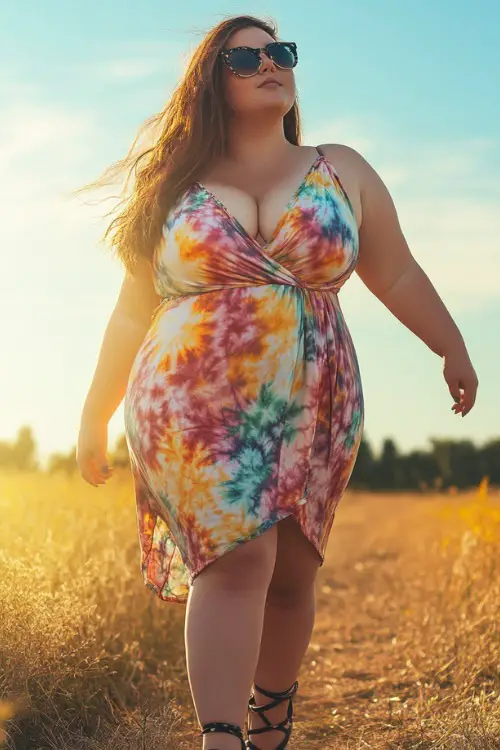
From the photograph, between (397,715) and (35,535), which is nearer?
(397,715)

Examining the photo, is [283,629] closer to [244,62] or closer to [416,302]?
[416,302]

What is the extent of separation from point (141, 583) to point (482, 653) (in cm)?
151

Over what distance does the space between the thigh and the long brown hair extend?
87 centimetres

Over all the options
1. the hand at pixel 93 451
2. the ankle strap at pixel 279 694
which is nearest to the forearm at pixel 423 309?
the hand at pixel 93 451

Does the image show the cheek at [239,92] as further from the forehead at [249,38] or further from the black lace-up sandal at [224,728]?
the black lace-up sandal at [224,728]

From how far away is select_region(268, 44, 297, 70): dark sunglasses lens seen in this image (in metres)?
2.91

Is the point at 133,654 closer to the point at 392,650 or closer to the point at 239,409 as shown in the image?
the point at 392,650

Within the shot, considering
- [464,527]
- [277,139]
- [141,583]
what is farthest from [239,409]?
[464,527]

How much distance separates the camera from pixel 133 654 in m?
4.14

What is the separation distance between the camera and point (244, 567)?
8.41 ft

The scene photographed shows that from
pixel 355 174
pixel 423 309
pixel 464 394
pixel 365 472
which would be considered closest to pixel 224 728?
pixel 464 394

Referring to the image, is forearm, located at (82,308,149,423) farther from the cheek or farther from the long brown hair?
the cheek

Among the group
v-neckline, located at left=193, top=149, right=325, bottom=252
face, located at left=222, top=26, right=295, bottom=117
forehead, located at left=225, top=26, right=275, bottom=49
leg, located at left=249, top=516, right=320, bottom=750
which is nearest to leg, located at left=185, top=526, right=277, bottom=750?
leg, located at left=249, top=516, right=320, bottom=750

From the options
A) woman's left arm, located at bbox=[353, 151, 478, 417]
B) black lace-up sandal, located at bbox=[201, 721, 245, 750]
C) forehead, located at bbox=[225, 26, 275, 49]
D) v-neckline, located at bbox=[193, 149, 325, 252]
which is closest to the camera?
black lace-up sandal, located at bbox=[201, 721, 245, 750]
